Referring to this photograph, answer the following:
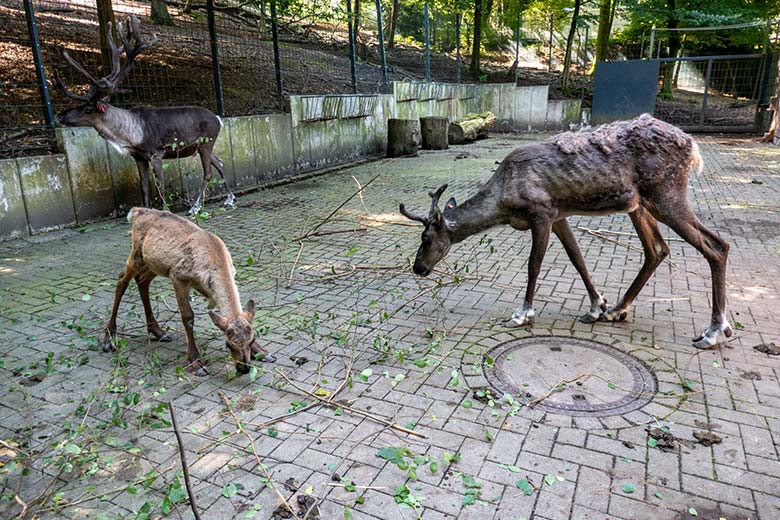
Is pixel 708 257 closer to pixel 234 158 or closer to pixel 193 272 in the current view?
pixel 193 272

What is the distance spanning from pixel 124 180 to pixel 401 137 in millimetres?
8536

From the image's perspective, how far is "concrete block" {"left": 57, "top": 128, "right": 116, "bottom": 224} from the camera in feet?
28.7

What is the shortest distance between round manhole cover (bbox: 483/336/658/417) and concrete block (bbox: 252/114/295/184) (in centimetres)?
889

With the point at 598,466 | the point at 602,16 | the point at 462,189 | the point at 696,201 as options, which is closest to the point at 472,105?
the point at 602,16

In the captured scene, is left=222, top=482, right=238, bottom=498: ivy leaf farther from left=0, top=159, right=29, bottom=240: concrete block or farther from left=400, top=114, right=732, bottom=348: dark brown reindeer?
left=0, top=159, right=29, bottom=240: concrete block

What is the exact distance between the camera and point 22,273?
21.9 ft

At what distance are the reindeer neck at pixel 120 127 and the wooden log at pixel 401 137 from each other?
845cm

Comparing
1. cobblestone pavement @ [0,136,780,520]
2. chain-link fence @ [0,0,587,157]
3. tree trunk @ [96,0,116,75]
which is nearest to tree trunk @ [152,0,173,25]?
chain-link fence @ [0,0,587,157]

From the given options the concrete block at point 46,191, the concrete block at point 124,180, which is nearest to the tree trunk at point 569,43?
the concrete block at point 124,180

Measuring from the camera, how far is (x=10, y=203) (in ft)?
26.3

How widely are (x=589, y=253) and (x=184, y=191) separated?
7.19m

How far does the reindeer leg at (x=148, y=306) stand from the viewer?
184 inches

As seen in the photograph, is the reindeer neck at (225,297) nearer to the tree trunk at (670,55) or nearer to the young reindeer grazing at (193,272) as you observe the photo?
the young reindeer grazing at (193,272)

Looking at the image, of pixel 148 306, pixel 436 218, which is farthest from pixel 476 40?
pixel 148 306
